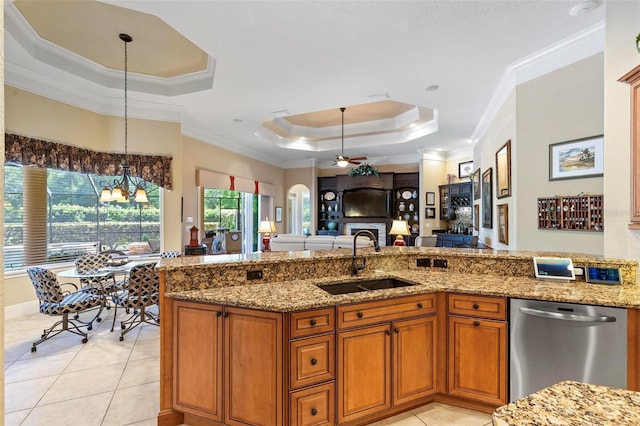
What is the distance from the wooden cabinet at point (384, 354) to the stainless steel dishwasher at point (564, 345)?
543 millimetres

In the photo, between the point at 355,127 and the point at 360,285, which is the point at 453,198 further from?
the point at 360,285

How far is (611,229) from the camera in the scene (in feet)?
8.03

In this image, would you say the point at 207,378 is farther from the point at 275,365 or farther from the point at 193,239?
the point at 193,239

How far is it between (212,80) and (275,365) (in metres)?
4.06

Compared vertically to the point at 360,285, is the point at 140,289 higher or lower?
lower

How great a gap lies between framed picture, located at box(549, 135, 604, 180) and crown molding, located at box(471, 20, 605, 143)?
0.87 metres

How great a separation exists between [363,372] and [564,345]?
1297mm

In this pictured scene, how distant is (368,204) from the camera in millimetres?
9680

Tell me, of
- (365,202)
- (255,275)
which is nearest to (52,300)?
Result: (255,275)

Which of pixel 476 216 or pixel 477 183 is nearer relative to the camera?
pixel 477 183

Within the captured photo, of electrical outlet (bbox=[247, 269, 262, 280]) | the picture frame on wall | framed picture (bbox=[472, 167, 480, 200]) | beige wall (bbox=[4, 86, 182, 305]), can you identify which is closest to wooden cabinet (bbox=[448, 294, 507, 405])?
electrical outlet (bbox=[247, 269, 262, 280])

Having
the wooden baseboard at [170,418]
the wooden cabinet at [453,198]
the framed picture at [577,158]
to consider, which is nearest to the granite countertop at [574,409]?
the wooden baseboard at [170,418]

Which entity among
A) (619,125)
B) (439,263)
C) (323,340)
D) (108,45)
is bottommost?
(323,340)

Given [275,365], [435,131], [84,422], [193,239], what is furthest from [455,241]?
[84,422]
